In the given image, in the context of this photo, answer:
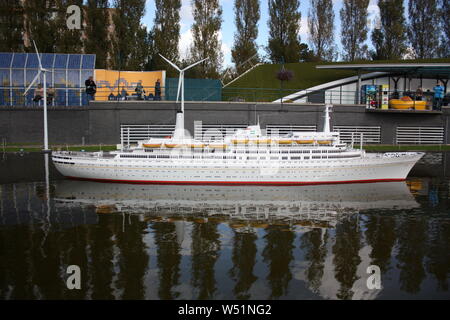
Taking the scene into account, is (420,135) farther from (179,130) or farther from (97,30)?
(97,30)

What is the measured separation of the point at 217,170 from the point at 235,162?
54.3 inches

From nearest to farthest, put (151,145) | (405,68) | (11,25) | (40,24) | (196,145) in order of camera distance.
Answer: (151,145), (196,145), (405,68), (40,24), (11,25)

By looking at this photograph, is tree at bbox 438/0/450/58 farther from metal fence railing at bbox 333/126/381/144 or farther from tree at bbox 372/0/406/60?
metal fence railing at bbox 333/126/381/144

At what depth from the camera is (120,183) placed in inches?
1336

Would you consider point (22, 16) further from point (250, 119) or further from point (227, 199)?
point (227, 199)

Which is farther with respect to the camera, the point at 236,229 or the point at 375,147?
the point at 375,147

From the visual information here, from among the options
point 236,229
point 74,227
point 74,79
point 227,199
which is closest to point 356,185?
point 227,199

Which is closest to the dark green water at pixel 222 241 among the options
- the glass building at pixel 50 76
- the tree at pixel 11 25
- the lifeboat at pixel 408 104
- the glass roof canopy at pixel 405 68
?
the glass building at pixel 50 76

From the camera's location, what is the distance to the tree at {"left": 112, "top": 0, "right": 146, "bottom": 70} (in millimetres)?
65062

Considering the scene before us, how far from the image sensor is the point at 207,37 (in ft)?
223

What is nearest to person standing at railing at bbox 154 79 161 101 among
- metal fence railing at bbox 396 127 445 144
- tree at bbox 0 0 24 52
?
tree at bbox 0 0 24 52

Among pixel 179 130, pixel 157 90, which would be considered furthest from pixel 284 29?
pixel 179 130

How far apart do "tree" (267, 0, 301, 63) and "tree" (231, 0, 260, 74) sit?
123 inches
